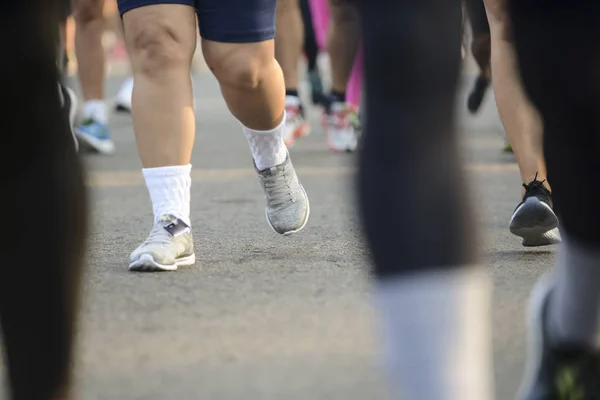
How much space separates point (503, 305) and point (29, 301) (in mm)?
1667

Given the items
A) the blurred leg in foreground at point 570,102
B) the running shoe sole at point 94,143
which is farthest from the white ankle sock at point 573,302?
the running shoe sole at point 94,143

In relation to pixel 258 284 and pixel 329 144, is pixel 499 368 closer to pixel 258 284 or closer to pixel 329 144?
pixel 258 284

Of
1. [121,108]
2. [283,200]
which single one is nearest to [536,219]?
[283,200]

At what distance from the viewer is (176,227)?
3.80m

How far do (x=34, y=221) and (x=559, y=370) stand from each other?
2.67ft

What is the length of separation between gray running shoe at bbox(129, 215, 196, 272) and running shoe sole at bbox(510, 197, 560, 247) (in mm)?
983

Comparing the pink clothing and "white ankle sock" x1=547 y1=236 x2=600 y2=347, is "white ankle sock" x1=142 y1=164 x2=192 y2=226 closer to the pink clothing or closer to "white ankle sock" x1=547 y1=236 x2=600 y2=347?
"white ankle sock" x1=547 y1=236 x2=600 y2=347

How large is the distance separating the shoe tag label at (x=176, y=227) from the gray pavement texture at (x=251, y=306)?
4.6 inches

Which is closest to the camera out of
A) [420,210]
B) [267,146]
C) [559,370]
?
[420,210]

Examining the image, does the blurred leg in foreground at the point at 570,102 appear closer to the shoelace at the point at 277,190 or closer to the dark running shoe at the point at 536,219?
the dark running shoe at the point at 536,219

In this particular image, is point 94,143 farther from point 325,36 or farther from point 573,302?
point 573,302

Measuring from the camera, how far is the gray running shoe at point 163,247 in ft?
12.3

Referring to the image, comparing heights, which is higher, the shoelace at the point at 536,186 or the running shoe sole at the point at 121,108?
the shoelace at the point at 536,186

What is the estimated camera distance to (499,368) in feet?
8.63
